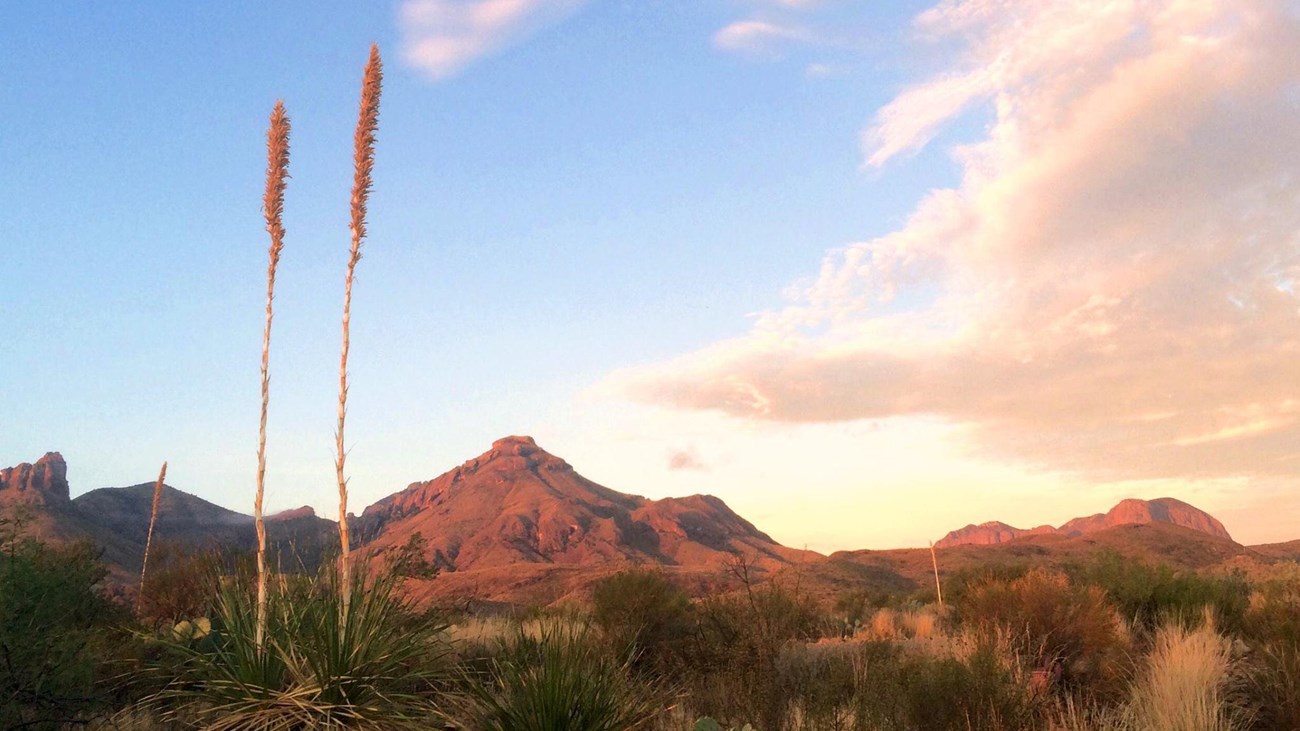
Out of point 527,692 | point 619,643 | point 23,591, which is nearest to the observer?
point 527,692

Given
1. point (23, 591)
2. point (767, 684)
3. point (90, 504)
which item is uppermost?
point (90, 504)

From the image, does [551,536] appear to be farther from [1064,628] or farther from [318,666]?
[318,666]

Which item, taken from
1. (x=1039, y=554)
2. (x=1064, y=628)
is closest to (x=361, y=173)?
(x=1064, y=628)

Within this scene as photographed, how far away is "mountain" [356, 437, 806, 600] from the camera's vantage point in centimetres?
8781

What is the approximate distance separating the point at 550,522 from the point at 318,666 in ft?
296

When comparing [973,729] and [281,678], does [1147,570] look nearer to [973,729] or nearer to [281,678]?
[973,729]

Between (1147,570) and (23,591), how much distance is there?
18431mm

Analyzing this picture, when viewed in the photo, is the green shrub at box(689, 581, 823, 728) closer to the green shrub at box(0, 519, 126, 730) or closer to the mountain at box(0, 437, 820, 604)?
the green shrub at box(0, 519, 126, 730)

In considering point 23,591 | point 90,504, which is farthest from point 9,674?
point 90,504

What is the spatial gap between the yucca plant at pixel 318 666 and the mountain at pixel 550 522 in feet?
190

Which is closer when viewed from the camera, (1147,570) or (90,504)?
(1147,570)

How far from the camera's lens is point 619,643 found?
13.2 metres

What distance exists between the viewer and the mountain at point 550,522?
87.8 metres

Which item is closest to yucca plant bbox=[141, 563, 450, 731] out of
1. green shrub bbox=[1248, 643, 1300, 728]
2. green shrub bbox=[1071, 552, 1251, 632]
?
green shrub bbox=[1248, 643, 1300, 728]
